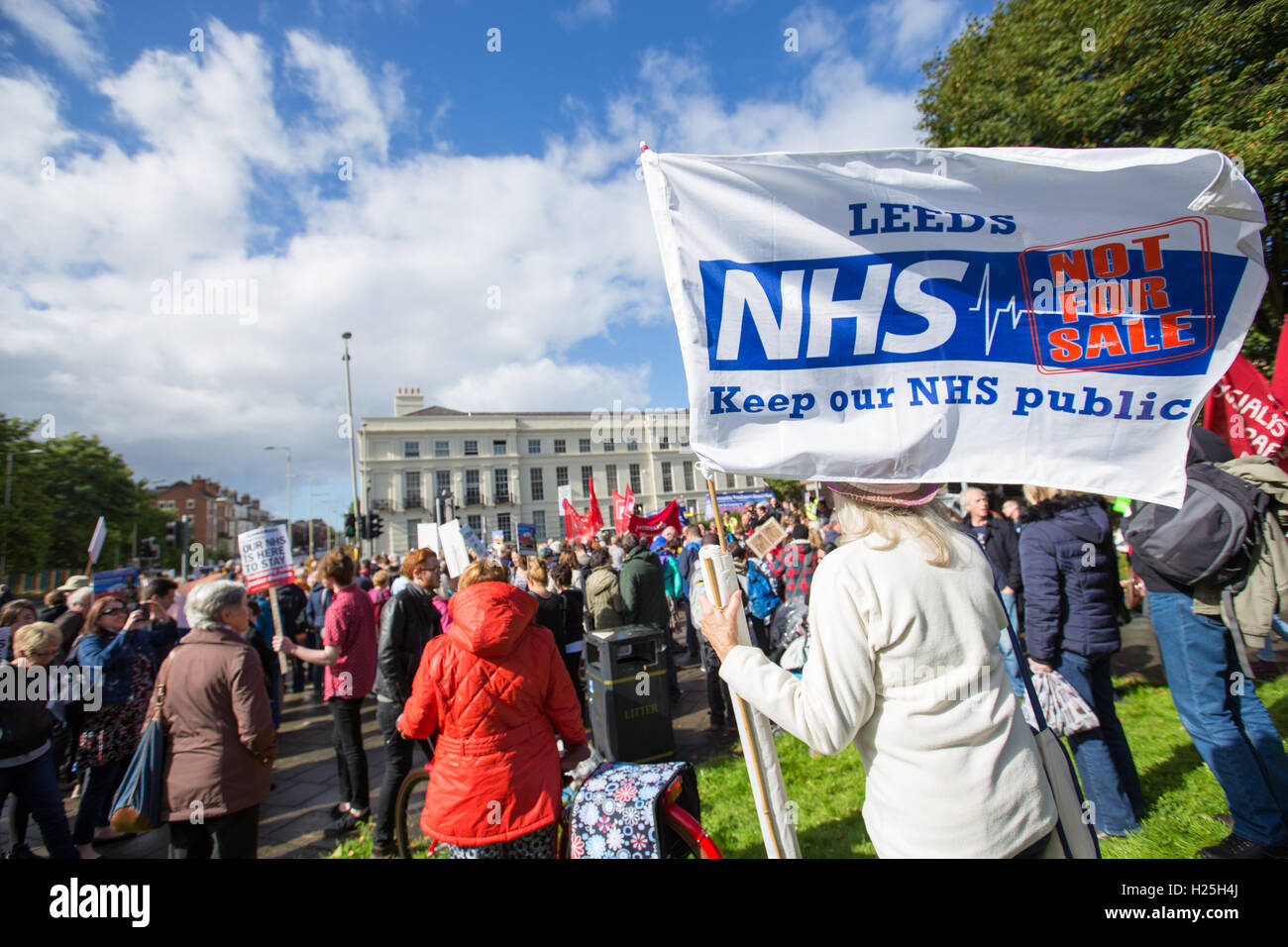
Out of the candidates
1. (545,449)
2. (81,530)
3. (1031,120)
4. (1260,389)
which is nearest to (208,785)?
(1260,389)

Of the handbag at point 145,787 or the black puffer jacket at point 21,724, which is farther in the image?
the black puffer jacket at point 21,724

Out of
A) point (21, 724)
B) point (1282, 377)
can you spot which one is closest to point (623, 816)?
point (21, 724)

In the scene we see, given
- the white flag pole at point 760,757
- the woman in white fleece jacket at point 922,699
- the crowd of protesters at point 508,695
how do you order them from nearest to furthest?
the woman in white fleece jacket at point 922,699 < the crowd of protesters at point 508,695 < the white flag pole at point 760,757

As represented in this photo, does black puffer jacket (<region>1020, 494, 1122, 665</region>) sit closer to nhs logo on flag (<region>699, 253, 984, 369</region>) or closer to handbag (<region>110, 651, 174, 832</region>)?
nhs logo on flag (<region>699, 253, 984, 369</region>)

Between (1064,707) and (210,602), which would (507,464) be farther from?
(1064,707)

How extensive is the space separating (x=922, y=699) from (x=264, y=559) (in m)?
6.93

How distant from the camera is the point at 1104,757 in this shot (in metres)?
3.21

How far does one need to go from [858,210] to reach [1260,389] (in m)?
3.18

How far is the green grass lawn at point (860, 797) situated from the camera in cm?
317

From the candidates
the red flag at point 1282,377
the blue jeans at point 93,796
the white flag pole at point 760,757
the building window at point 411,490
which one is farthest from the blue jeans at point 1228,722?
the building window at point 411,490

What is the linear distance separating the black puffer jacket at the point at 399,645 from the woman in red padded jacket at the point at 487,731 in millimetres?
1395

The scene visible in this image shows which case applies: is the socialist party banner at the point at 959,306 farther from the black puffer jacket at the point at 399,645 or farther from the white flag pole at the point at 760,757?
the black puffer jacket at the point at 399,645

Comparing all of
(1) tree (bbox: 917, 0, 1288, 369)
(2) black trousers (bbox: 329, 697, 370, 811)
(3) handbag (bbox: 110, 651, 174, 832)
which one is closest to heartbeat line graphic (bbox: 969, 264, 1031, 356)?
(3) handbag (bbox: 110, 651, 174, 832)
